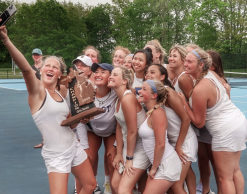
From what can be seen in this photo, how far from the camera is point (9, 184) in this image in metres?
5.31

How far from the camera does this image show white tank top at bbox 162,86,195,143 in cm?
369

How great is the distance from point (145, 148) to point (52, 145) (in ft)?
3.48

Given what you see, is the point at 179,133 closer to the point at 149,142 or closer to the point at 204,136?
the point at 149,142

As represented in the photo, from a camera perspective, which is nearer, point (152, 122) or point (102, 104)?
point (152, 122)

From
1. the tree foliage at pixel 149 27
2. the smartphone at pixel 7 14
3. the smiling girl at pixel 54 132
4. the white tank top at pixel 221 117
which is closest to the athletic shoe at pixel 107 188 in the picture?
the smiling girl at pixel 54 132

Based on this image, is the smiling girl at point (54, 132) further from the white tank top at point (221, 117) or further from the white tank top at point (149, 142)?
the white tank top at point (221, 117)

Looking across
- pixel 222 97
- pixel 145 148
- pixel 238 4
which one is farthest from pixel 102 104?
pixel 238 4

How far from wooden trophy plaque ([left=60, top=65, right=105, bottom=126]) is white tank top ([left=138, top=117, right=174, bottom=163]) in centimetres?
51

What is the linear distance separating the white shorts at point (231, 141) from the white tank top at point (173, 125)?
0.35 meters

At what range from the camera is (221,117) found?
12.4 feet

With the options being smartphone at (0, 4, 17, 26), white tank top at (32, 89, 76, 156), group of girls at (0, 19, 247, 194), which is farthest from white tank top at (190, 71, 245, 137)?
smartphone at (0, 4, 17, 26)

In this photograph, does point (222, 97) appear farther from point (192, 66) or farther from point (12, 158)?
point (12, 158)

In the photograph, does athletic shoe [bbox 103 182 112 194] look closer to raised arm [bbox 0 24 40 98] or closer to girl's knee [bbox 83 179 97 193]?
girl's knee [bbox 83 179 97 193]

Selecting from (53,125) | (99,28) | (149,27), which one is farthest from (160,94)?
(99,28)
